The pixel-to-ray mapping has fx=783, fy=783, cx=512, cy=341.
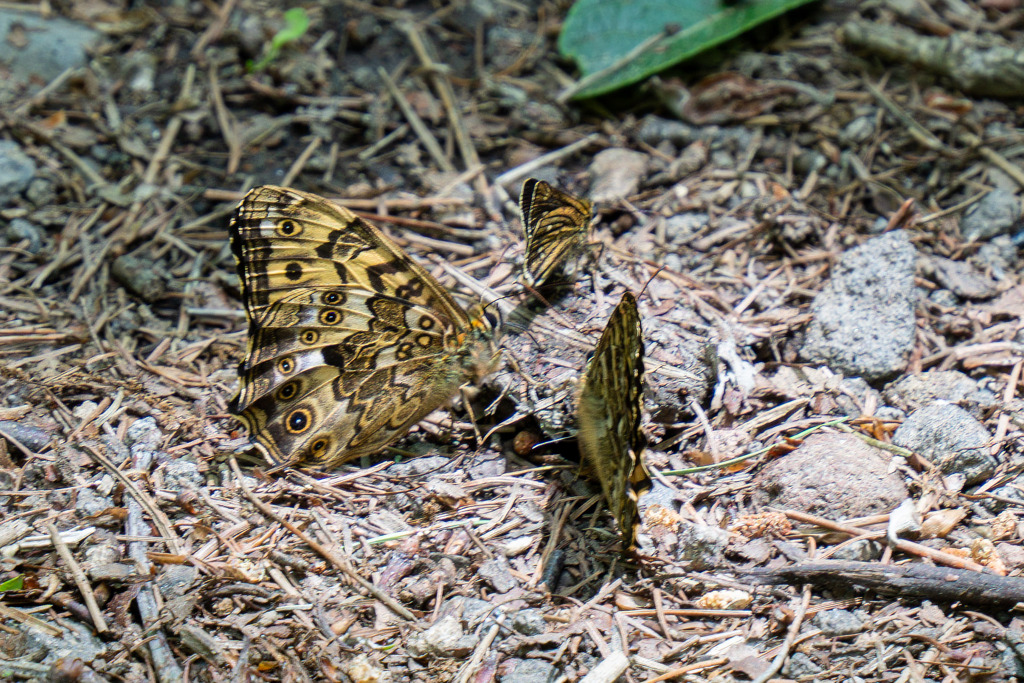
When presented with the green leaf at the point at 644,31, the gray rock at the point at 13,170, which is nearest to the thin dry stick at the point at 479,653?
the green leaf at the point at 644,31

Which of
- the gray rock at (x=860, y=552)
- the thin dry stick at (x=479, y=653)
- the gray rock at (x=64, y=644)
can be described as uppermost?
the gray rock at (x=64, y=644)

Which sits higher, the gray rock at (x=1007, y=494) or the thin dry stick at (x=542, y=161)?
the thin dry stick at (x=542, y=161)

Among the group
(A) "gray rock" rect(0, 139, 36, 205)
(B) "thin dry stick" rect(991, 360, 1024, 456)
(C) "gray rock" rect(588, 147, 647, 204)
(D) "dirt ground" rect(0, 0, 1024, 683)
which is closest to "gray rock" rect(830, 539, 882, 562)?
(D) "dirt ground" rect(0, 0, 1024, 683)

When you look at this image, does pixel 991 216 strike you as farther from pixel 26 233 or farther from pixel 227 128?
pixel 26 233

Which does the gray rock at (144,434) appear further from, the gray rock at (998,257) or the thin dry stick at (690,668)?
the gray rock at (998,257)

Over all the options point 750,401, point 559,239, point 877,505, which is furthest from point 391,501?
point 877,505

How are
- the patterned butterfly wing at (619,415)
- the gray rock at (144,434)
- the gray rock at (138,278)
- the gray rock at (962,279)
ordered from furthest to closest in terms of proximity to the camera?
the gray rock at (138,278), the gray rock at (962,279), the gray rock at (144,434), the patterned butterfly wing at (619,415)
